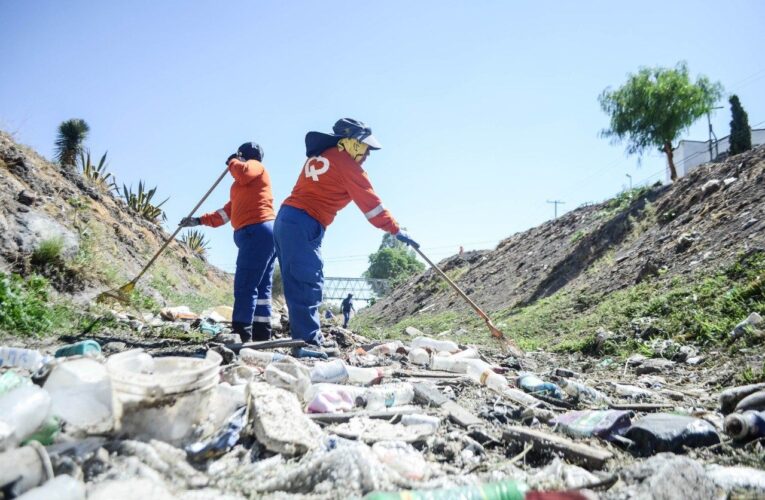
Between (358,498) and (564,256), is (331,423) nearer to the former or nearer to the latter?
(358,498)

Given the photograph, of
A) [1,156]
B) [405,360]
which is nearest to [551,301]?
[405,360]

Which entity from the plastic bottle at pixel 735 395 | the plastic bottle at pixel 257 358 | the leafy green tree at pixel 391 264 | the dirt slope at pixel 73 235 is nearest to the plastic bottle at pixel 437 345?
the plastic bottle at pixel 257 358

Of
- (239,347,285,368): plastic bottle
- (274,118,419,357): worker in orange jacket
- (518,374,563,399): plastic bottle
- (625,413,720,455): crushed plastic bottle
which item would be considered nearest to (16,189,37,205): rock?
(274,118,419,357): worker in orange jacket

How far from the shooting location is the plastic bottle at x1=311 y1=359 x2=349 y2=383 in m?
2.85

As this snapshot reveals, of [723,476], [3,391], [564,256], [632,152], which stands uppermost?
[632,152]

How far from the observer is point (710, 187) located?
9641 mm

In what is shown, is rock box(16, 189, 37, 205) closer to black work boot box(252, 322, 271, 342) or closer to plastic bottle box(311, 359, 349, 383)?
black work boot box(252, 322, 271, 342)

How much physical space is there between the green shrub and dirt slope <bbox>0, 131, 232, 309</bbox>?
0.87 metres

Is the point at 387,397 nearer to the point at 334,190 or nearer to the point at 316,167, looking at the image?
the point at 334,190

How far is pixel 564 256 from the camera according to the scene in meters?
13.4

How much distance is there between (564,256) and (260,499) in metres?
13.1

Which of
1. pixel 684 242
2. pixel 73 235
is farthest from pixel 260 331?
pixel 684 242

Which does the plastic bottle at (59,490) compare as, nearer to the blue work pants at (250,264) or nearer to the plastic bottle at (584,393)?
the plastic bottle at (584,393)

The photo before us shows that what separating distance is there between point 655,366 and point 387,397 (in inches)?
125
